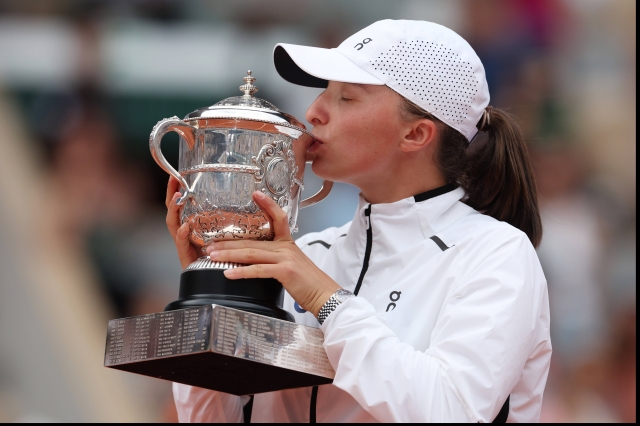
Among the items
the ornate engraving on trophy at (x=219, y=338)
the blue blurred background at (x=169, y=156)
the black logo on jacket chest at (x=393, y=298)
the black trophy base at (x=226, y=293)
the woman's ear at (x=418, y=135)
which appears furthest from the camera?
the blue blurred background at (x=169, y=156)

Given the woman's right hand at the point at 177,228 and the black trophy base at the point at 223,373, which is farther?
the woman's right hand at the point at 177,228

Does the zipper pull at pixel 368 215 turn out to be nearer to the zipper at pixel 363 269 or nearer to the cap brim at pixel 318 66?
the zipper at pixel 363 269

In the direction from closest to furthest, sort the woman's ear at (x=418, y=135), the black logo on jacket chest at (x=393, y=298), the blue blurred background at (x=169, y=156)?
1. the black logo on jacket chest at (x=393, y=298)
2. the woman's ear at (x=418, y=135)
3. the blue blurred background at (x=169, y=156)

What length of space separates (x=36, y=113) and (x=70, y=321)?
41.8 inches

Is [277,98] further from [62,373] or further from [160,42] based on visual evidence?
[62,373]

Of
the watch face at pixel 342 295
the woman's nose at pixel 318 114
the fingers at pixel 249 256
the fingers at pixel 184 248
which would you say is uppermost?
the woman's nose at pixel 318 114

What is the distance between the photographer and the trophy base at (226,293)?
1.51 meters

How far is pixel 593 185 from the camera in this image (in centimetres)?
383

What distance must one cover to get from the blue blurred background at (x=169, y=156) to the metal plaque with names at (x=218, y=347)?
A: 5.51 feet

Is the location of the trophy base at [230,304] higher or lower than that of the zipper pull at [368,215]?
lower

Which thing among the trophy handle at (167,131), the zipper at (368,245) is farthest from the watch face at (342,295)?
the trophy handle at (167,131)

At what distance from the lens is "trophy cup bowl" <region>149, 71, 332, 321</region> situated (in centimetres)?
154

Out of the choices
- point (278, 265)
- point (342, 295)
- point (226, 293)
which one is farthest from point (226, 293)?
point (342, 295)

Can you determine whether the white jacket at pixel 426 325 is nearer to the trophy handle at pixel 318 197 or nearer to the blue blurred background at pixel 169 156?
the trophy handle at pixel 318 197
